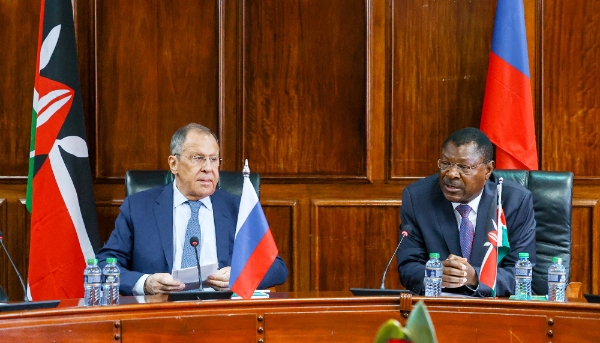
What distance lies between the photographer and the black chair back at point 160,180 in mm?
3398

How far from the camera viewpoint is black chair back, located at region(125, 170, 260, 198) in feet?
11.1

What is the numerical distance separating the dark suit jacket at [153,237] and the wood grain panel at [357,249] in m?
1.19

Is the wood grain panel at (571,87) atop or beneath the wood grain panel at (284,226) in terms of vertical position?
atop

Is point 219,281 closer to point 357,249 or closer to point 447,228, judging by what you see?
point 447,228

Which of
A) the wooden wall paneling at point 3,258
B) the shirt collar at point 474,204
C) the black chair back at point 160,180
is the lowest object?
the wooden wall paneling at point 3,258

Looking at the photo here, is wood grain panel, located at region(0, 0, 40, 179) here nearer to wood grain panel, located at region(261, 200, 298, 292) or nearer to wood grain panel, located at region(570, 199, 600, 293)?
wood grain panel, located at region(261, 200, 298, 292)

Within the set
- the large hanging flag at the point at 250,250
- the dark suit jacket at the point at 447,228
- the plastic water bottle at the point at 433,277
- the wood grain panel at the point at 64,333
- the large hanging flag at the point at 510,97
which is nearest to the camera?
the wood grain panel at the point at 64,333

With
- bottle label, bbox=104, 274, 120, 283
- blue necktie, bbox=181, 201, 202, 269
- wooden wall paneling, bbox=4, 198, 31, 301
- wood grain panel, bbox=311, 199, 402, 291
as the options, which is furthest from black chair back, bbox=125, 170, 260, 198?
wooden wall paneling, bbox=4, 198, 31, 301

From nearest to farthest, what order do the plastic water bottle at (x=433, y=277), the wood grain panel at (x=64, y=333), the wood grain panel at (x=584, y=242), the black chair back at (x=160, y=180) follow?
the wood grain panel at (x=64, y=333) → the plastic water bottle at (x=433, y=277) → the black chair back at (x=160, y=180) → the wood grain panel at (x=584, y=242)

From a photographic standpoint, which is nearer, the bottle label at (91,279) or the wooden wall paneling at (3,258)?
the bottle label at (91,279)

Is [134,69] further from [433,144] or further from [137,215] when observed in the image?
[433,144]

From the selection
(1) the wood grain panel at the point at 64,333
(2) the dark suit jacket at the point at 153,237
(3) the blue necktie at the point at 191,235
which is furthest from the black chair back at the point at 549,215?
(1) the wood grain panel at the point at 64,333

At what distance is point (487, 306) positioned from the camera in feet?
8.18

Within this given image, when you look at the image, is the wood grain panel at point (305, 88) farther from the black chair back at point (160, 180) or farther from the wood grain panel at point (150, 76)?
the black chair back at point (160, 180)
